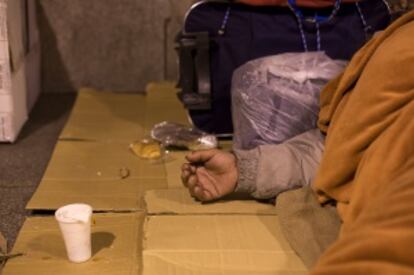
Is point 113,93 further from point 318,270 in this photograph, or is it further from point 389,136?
point 318,270

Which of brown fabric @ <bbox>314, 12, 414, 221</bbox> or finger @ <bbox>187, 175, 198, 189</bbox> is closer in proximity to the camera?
brown fabric @ <bbox>314, 12, 414, 221</bbox>

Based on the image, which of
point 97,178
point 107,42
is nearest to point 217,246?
point 97,178

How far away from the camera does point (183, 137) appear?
66.5 inches

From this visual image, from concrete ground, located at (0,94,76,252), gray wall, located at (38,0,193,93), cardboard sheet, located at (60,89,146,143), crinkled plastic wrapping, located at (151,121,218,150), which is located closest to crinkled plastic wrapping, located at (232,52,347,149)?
crinkled plastic wrapping, located at (151,121,218,150)

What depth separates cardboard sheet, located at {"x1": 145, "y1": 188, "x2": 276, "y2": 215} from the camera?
51.1 inches

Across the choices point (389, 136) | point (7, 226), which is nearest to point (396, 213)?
point (389, 136)

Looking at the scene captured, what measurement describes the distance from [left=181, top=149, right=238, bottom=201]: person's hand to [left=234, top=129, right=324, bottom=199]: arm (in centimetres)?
2

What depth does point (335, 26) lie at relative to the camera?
5.65ft

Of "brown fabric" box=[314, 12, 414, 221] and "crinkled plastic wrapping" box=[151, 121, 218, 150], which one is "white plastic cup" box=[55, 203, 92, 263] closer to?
"brown fabric" box=[314, 12, 414, 221]

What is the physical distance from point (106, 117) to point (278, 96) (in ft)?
2.13

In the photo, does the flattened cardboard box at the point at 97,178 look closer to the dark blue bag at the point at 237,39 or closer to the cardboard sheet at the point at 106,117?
the cardboard sheet at the point at 106,117

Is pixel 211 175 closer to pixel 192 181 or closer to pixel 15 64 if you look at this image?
pixel 192 181

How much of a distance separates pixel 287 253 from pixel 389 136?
300mm

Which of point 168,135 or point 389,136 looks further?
point 168,135
